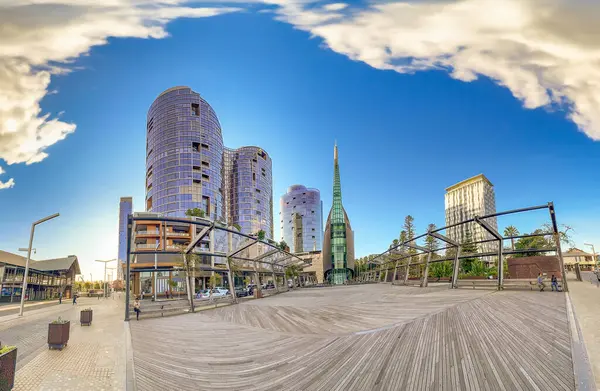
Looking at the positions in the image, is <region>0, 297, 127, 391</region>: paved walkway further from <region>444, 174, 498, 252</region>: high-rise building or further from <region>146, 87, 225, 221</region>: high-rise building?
<region>444, 174, 498, 252</region>: high-rise building

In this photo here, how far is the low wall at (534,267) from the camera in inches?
1311

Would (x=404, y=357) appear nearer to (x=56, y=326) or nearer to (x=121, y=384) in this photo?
(x=121, y=384)

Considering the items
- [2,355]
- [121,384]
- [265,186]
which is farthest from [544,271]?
[265,186]

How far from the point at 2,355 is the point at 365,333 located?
9748mm

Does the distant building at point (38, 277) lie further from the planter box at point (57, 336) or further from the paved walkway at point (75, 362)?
the planter box at point (57, 336)

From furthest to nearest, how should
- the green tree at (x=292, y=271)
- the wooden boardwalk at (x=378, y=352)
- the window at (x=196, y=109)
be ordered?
1. the window at (x=196, y=109)
2. the green tree at (x=292, y=271)
3. the wooden boardwalk at (x=378, y=352)

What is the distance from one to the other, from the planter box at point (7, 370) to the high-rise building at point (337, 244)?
88923mm

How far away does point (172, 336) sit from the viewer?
13219mm

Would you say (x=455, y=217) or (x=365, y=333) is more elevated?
(x=455, y=217)

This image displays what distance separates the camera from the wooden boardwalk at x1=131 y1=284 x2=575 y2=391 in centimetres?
725

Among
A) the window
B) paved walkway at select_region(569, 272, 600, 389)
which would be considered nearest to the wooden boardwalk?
paved walkway at select_region(569, 272, 600, 389)

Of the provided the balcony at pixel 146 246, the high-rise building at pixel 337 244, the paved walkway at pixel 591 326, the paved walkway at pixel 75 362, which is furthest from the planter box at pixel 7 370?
the high-rise building at pixel 337 244

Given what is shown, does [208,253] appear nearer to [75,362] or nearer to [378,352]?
[75,362]

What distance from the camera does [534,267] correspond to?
34.8 meters
